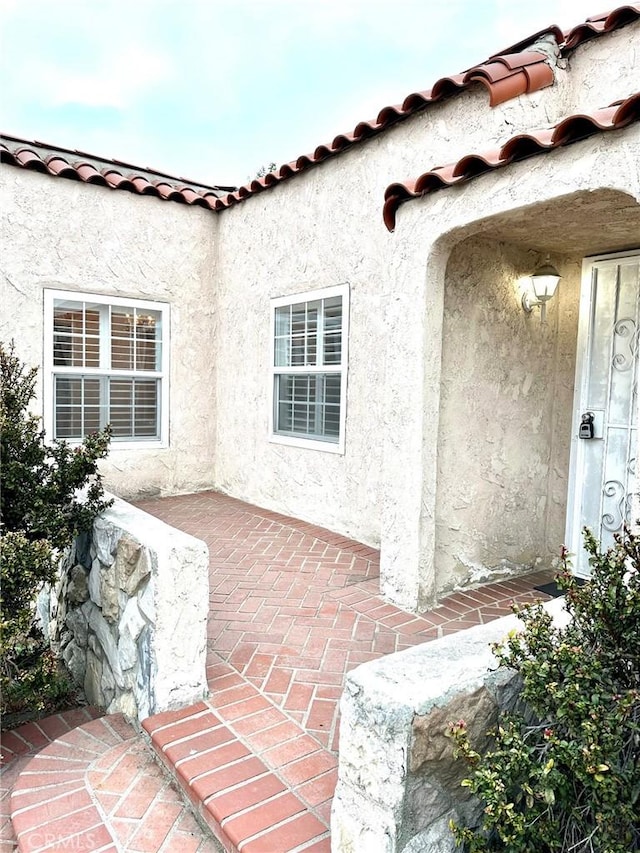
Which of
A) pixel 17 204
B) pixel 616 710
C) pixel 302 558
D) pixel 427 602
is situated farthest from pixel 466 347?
pixel 17 204

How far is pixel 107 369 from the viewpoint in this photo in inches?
322

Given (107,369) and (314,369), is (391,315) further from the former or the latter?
(107,369)

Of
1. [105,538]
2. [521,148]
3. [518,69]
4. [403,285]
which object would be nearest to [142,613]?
[105,538]

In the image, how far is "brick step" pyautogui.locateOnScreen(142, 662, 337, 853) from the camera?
240 centimetres

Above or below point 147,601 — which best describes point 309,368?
above

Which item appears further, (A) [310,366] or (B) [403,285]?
(A) [310,366]

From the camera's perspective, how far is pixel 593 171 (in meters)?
3.29

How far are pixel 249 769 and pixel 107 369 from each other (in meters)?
6.51

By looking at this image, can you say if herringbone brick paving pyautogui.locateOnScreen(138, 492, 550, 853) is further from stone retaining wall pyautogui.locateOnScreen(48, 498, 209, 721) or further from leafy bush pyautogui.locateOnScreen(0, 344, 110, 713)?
leafy bush pyautogui.locateOnScreen(0, 344, 110, 713)

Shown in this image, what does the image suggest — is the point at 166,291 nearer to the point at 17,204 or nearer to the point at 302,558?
the point at 17,204

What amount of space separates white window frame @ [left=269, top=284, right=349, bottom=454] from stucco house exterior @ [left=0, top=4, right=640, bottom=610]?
0.03 metres

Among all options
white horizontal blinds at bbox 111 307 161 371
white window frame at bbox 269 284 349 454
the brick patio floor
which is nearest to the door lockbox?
the brick patio floor

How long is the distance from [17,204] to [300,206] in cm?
356

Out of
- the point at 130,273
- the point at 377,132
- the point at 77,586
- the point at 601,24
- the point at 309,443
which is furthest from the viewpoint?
the point at 130,273
